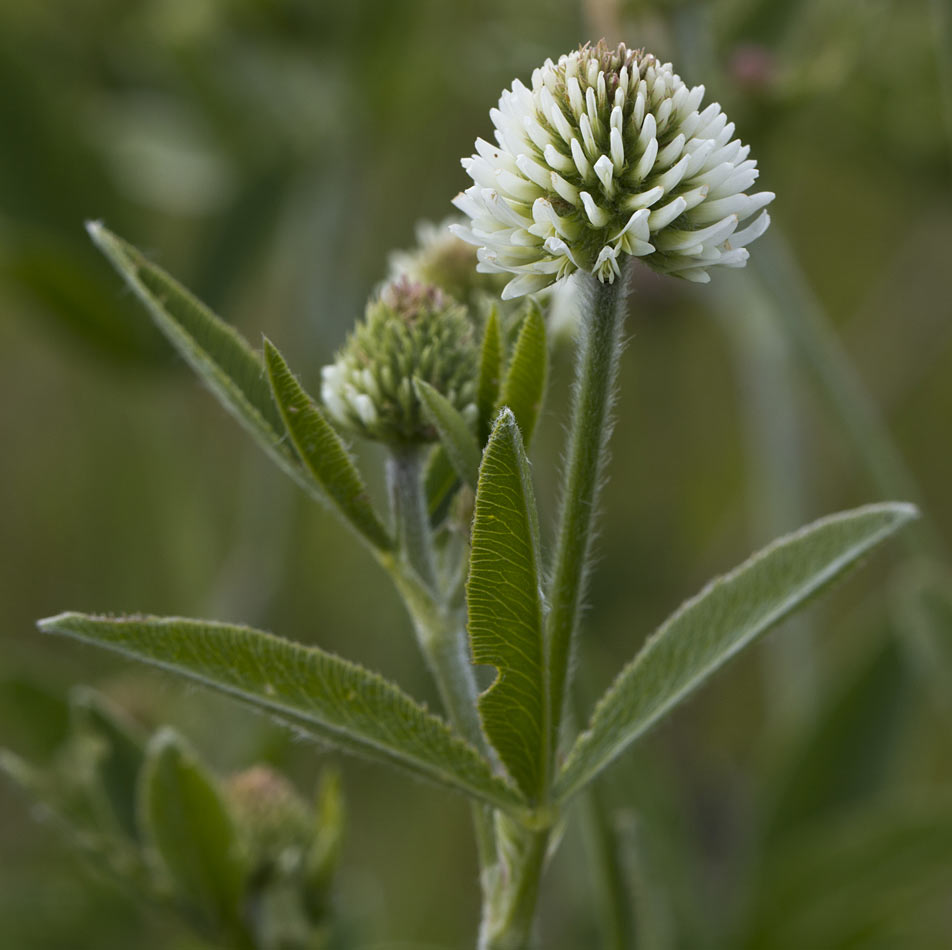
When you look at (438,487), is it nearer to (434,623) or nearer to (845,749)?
(434,623)

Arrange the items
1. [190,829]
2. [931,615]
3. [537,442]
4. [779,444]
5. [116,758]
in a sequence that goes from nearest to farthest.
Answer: [190,829] → [116,758] → [931,615] → [779,444] → [537,442]

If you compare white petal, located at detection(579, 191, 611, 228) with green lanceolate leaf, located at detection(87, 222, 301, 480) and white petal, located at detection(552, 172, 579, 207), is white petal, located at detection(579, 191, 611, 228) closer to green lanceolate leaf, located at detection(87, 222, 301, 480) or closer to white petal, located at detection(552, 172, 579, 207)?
white petal, located at detection(552, 172, 579, 207)

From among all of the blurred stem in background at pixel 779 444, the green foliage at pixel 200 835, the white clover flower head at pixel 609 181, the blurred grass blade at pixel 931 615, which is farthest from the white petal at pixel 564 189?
the blurred stem in background at pixel 779 444

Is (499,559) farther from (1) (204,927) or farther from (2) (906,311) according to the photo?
(2) (906,311)

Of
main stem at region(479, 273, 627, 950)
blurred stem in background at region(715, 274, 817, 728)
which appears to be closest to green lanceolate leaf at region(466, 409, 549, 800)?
main stem at region(479, 273, 627, 950)

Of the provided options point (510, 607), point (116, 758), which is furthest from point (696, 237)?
point (116, 758)

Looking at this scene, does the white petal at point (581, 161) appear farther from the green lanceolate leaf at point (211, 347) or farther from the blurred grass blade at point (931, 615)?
the blurred grass blade at point (931, 615)
